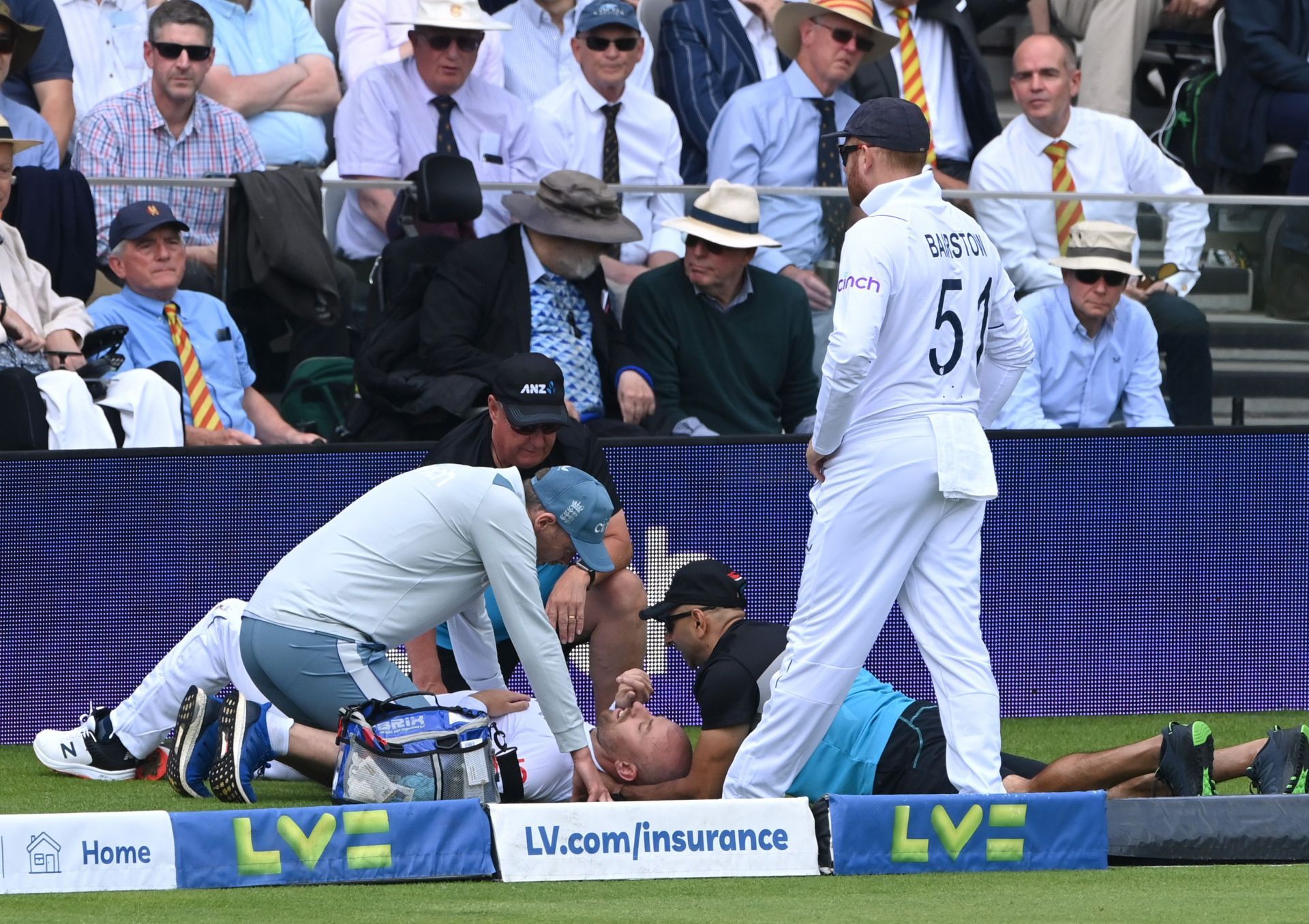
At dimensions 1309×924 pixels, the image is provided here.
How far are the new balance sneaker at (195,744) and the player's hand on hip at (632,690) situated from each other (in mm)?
1247

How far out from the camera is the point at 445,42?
30.8 ft

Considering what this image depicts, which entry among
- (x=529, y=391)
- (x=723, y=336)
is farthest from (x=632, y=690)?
(x=723, y=336)

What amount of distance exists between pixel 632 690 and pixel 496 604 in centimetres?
97

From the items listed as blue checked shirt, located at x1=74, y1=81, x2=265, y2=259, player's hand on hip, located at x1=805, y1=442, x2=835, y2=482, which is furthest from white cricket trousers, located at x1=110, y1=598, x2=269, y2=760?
blue checked shirt, located at x1=74, y1=81, x2=265, y2=259

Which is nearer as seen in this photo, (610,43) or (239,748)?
(239,748)

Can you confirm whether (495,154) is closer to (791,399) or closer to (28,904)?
(791,399)

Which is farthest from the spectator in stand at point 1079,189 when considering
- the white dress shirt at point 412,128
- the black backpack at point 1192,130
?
the white dress shirt at point 412,128

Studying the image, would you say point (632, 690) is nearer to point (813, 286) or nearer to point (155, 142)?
point (813, 286)

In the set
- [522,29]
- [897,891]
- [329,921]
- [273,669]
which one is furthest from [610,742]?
[522,29]

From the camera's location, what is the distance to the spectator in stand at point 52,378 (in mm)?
7836

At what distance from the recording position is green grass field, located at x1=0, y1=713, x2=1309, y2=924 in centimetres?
470

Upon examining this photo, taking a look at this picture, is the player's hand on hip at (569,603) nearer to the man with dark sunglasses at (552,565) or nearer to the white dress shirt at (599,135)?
the man with dark sunglasses at (552,565)

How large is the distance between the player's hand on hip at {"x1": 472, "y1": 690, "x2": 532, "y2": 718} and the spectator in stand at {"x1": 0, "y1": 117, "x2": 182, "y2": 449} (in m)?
2.06

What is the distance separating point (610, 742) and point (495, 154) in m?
3.71
